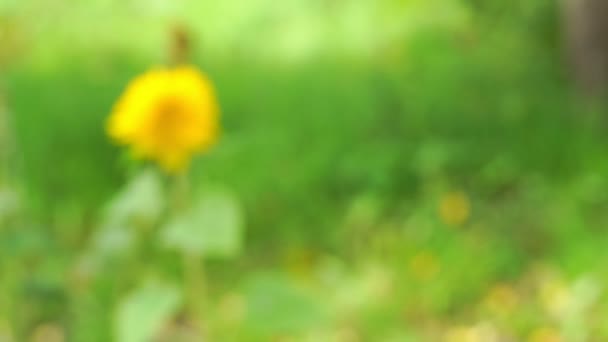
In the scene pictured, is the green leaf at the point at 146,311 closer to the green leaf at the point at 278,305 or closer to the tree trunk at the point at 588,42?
the green leaf at the point at 278,305

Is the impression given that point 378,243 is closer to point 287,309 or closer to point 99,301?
point 99,301

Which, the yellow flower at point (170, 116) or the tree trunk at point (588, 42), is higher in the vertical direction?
the tree trunk at point (588, 42)

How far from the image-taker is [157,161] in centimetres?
94

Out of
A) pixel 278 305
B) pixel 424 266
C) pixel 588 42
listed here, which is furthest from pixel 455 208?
pixel 278 305

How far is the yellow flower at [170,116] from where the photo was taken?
86cm

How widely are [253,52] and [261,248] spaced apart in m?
1.05

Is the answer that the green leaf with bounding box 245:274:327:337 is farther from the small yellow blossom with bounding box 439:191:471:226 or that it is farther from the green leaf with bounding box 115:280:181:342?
the small yellow blossom with bounding box 439:191:471:226

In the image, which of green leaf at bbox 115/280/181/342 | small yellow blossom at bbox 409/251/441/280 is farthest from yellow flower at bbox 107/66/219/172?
small yellow blossom at bbox 409/251/441/280

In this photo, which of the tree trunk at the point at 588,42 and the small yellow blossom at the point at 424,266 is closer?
the small yellow blossom at the point at 424,266

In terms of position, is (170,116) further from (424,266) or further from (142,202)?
(424,266)

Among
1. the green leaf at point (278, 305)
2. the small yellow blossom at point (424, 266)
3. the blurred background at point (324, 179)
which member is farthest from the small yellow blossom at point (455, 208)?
the green leaf at point (278, 305)

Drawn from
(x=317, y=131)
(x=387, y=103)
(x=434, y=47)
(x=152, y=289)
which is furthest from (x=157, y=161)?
(x=434, y=47)

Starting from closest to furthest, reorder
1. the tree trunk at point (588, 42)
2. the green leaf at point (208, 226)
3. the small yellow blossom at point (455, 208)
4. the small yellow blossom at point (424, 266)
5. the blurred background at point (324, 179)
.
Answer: the green leaf at point (208, 226) → the blurred background at point (324, 179) → the small yellow blossom at point (424, 266) → the small yellow blossom at point (455, 208) → the tree trunk at point (588, 42)

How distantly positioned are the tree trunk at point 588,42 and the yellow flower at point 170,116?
5.34ft
